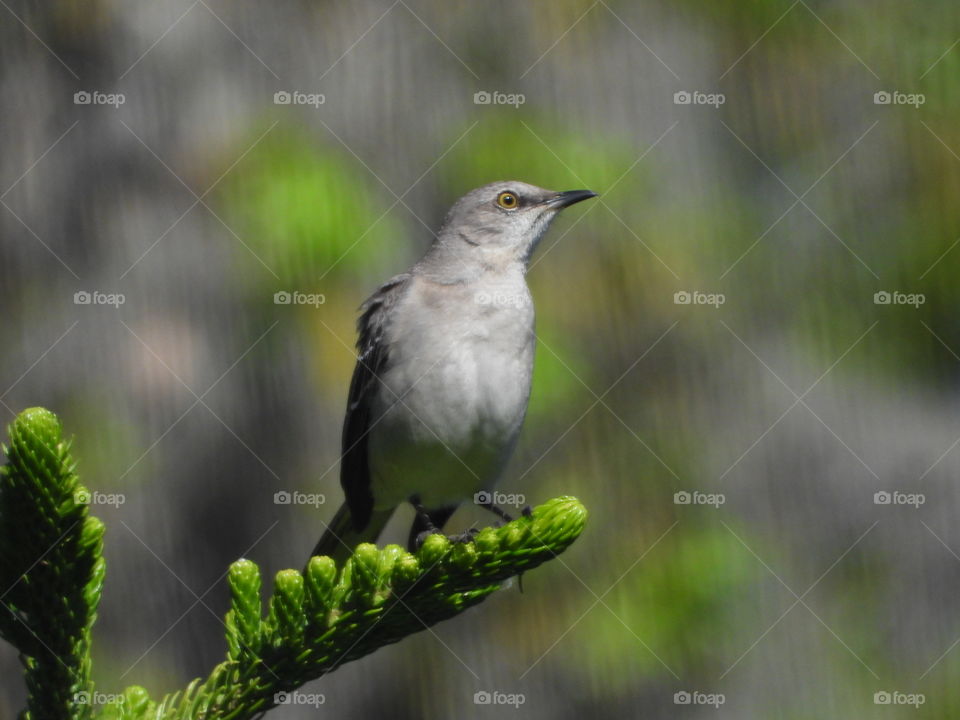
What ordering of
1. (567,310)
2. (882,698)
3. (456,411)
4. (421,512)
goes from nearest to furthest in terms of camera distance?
(456,411)
(421,512)
(882,698)
(567,310)

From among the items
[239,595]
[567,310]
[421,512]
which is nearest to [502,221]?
[421,512]

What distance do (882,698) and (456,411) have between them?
12.8ft

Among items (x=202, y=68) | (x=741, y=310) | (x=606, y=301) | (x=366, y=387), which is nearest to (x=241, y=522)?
(x=366, y=387)

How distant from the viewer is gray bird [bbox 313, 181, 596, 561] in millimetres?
4121

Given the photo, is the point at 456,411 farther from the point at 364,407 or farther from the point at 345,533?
the point at 345,533

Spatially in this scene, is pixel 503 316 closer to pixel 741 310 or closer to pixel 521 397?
pixel 521 397

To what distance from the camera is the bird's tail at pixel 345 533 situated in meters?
4.59

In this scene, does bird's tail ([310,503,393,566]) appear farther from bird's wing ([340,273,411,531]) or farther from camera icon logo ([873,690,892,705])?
camera icon logo ([873,690,892,705])

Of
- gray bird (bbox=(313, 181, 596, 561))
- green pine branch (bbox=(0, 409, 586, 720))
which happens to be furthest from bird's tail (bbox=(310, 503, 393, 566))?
green pine branch (bbox=(0, 409, 586, 720))

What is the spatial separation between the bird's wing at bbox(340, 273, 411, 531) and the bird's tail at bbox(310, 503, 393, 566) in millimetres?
46

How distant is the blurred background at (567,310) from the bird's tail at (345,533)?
4.59 feet

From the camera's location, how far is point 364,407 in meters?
4.57

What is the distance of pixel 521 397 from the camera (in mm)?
4176

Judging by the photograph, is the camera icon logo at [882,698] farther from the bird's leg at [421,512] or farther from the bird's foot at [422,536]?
the bird's foot at [422,536]
